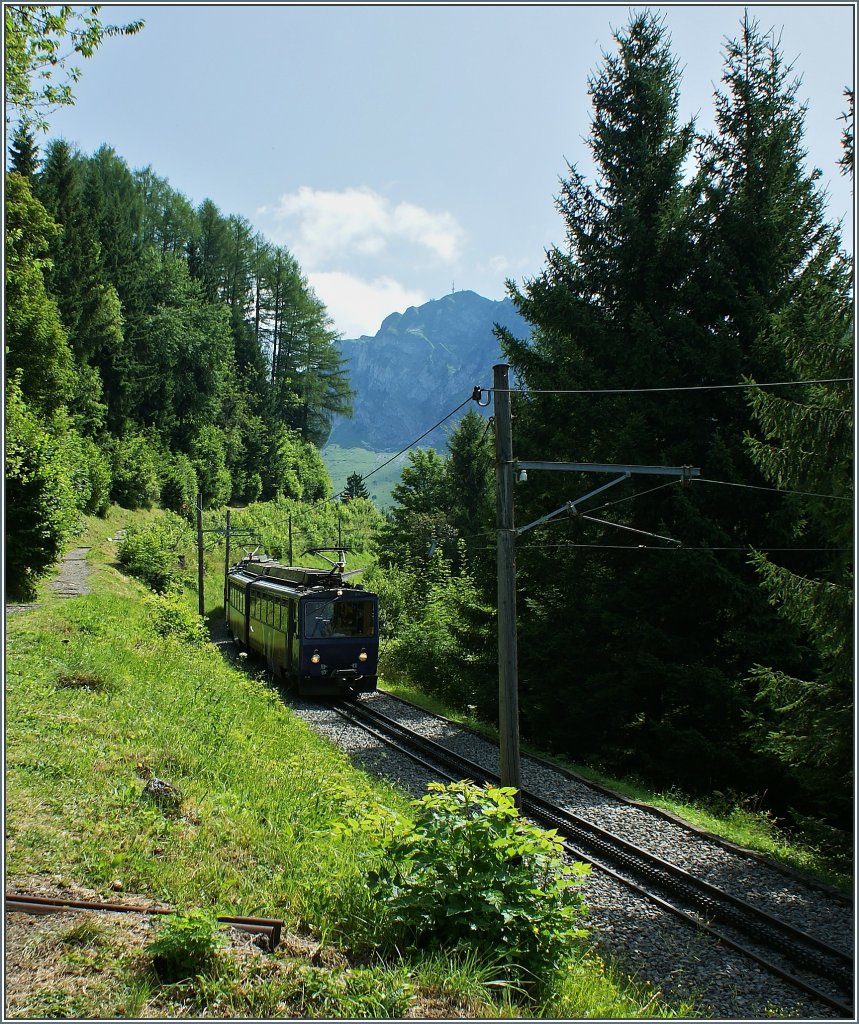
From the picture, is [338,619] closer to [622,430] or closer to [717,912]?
[622,430]

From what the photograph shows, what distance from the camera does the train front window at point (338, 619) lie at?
733 inches

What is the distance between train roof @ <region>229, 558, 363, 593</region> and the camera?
19578mm

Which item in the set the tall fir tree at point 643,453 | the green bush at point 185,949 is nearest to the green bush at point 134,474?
the tall fir tree at point 643,453

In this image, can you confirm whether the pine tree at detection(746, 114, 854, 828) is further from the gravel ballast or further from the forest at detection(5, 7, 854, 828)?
the gravel ballast

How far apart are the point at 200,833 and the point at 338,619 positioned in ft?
38.6

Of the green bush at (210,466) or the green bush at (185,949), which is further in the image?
the green bush at (210,466)

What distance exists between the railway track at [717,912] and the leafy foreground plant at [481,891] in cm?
298

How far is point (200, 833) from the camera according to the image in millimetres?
7066

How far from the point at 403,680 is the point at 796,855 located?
1543 cm

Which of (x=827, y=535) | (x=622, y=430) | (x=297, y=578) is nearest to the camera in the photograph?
(x=827, y=535)

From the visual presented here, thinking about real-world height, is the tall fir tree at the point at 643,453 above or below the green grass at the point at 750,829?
above

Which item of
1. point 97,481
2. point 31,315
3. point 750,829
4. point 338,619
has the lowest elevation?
point 750,829

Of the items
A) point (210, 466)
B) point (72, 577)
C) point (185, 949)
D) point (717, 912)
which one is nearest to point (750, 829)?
point (717, 912)

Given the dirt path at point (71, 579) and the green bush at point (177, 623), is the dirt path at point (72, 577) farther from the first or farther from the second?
the green bush at point (177, 623)
